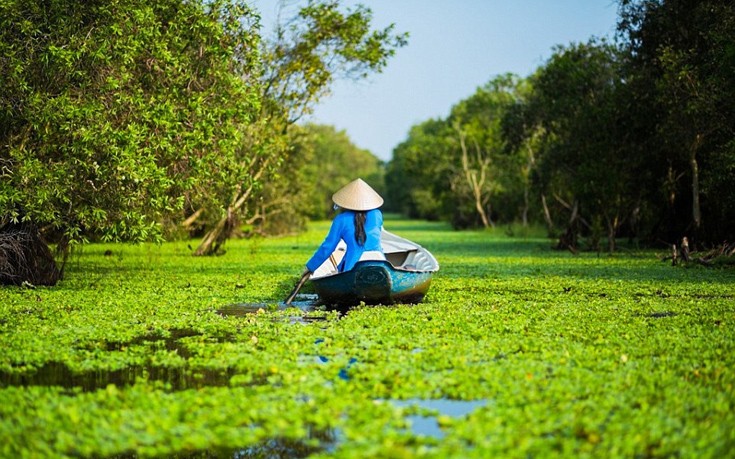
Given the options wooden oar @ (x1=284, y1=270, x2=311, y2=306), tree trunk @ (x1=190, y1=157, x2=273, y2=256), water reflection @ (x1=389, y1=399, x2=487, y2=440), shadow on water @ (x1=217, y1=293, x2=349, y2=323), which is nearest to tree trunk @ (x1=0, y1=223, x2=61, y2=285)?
shadow on water @ (x1=217, y1=293, x2=349, y2=323)

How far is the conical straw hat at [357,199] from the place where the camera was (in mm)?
12562

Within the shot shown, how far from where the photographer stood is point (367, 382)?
697cm

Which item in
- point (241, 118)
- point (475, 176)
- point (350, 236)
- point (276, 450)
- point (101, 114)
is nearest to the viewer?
point (276, 450)

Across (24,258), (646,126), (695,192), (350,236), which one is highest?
(646,126)

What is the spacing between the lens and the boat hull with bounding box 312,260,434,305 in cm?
1171

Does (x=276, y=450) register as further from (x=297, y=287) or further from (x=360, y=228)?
(x=360, y=228)

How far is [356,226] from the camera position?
41.7 ft

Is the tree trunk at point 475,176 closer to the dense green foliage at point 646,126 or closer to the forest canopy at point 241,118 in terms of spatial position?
the forest canopy at point 241,118

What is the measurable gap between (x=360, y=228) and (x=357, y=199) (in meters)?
0.45

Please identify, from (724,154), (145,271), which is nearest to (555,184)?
(724,154)

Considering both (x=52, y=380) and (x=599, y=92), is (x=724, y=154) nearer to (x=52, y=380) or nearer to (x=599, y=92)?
(x=599, y=92)

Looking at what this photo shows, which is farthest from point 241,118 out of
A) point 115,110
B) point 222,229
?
point 222,229

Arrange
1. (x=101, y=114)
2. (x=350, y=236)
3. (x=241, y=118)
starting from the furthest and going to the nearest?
(x=241, y=118) → (x=101, y=114) → (x=350, y=236)

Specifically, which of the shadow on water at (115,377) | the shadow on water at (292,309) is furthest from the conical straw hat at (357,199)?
the shadow on water at (115,377)
